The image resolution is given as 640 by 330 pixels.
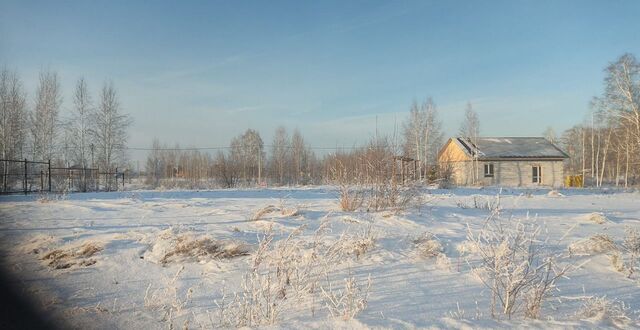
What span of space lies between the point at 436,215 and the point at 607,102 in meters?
32.6

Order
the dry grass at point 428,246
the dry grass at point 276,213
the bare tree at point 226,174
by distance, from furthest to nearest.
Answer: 1. the bare tree at point 226,174
2. the dry grass at point 276,213
3. the dry grass at point 428,246

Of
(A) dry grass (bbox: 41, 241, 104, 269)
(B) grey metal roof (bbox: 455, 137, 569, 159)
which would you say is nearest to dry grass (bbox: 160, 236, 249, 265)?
Result: (A) dry grass (bbox: 41, 241, 104, 269)

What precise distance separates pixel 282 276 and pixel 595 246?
205 inches

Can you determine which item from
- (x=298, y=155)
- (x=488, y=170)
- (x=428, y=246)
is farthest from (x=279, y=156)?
(x=428, y=246)

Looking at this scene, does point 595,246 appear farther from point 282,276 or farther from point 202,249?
point 202,249

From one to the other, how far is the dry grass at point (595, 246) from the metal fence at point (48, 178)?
2135 centimetres

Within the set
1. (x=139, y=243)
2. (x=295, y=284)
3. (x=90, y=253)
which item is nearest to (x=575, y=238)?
(x=295, y=284)

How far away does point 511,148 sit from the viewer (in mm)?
39125

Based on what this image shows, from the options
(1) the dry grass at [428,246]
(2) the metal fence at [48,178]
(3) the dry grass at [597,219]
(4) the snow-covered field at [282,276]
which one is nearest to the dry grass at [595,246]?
(4) the snow-covered field at [282,276]

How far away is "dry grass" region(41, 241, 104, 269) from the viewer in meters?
4.93

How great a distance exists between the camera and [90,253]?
Answer: 5285mm

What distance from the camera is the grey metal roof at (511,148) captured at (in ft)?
122

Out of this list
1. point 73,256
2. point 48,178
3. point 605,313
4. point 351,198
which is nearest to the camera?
point 605,313

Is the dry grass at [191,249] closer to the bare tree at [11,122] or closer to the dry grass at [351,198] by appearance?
the dry grass at [351,198]
